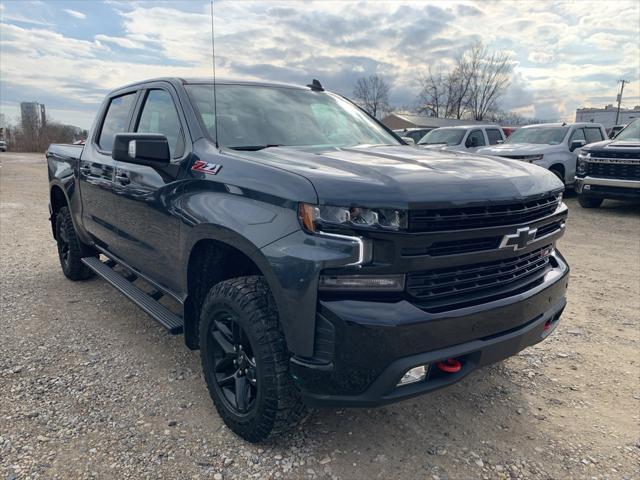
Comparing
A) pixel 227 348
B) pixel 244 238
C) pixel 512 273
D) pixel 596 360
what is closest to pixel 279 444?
pixel 227 348

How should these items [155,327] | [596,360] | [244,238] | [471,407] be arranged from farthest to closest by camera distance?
[155,327], [596,360], [471,407], [244,238]

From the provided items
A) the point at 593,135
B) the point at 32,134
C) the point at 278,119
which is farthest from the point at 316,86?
the point at 32,134

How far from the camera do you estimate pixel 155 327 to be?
13.4 feet

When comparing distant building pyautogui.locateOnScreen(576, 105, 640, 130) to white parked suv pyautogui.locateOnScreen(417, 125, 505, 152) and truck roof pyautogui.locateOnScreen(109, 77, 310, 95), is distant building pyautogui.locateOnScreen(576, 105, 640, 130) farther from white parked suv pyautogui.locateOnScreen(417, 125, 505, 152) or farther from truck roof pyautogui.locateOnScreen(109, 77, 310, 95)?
truck roof pyautogui.locateOnScreen(109, 77, 310, 95)

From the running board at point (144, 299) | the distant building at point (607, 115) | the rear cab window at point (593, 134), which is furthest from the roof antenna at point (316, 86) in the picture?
the distant building at point (607, 115)

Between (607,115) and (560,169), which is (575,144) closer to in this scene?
(560,169)

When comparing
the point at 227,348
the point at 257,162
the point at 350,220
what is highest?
the point at 257,162

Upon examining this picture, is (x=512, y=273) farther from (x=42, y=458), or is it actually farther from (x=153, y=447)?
(x=42, y=458)

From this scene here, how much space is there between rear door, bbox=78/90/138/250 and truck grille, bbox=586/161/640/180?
8.80m

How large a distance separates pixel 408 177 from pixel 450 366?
→ 85cm

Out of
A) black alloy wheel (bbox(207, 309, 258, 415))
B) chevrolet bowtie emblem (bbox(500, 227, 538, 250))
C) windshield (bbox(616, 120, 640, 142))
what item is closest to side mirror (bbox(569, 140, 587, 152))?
windshield (bbox(616, 120, 640, 142))

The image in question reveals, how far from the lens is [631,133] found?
10039 millimetres

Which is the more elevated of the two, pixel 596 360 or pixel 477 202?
pixel 477 202

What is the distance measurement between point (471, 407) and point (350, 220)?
1.58 metres
